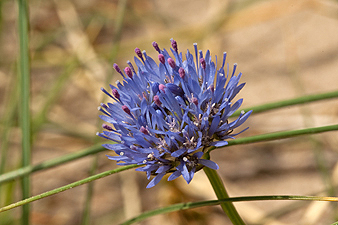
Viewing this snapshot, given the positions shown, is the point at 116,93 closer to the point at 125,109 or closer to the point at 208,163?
the point at 125,109

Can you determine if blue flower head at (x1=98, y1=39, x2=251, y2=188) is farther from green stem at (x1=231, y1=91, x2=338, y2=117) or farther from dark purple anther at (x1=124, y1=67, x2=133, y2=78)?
green stem at (x1=231, y1=91, x2=338, y2=117)

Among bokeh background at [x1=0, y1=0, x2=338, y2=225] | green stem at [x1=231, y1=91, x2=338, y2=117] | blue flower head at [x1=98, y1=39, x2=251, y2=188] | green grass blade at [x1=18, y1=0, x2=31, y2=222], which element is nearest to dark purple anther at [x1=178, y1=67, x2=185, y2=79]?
blue flower head at [x1=98, y1=39, x2=251, y2=188]

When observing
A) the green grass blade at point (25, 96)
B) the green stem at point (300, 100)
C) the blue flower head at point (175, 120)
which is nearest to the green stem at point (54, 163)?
the green grass blade at point (25, 96)

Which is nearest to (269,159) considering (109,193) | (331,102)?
(331,102)

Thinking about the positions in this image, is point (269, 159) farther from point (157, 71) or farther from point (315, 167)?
point (157, 71)

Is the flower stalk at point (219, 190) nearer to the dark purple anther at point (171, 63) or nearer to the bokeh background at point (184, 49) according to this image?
the dark purple anther at point (171, 63)
